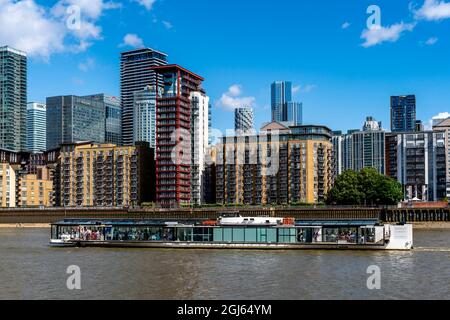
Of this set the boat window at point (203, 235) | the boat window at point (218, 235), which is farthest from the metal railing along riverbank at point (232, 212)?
the boat window at point (203, 235)

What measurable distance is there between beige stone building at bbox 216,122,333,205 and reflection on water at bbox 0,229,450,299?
370ft

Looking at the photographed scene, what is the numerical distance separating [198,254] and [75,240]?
22206 millimetres

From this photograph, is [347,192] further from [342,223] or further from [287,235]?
[342,223]

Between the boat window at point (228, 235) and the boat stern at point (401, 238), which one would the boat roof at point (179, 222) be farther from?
the boat window at point (228, 235)

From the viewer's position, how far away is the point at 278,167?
19200 centimetres

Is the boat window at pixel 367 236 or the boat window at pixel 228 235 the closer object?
the boat window at pixel 367 236

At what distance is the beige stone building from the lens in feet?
621

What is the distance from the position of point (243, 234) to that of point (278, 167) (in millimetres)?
112239

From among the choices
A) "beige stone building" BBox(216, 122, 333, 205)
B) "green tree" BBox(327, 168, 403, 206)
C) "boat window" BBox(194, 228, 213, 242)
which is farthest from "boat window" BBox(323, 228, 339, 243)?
"beige stone building" BBox(216, 122, 333, 205)

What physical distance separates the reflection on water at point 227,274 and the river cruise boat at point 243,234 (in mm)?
3248

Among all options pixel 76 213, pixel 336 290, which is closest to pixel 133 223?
pixel 336 290

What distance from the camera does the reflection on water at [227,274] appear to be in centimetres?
4600
